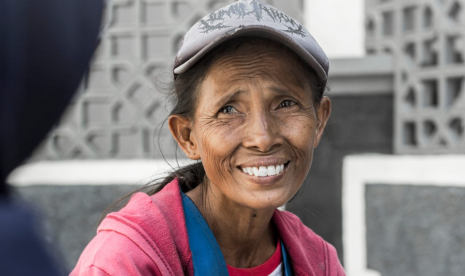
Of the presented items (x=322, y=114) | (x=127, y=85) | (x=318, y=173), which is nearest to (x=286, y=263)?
(x=322, y=114)

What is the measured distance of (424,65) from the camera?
341cm

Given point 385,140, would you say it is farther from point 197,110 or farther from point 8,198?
point 8,198

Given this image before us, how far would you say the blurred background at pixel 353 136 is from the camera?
323 centimetres

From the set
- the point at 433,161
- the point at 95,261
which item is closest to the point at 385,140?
the point at 433,161

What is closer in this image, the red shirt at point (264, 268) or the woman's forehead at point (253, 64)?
the woman's forehead at point (253, 64)

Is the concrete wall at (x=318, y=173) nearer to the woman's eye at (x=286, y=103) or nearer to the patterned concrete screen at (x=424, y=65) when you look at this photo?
the patterned concrete screen at (x=424, y=65)

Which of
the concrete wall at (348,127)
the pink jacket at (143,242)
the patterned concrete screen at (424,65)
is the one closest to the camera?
the pink jacket at (143,242)

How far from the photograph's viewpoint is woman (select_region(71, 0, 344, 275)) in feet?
5.02

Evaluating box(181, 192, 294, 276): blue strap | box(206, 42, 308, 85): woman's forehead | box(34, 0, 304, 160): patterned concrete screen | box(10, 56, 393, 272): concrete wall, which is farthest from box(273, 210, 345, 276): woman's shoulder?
box(34, 0, 304, 160): patterned concrete screen

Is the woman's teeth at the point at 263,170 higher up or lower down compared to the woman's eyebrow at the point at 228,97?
lower down

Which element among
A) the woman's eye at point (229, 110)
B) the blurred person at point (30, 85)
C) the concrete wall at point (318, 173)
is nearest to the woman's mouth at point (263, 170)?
the woman's eye at point (229, 110)

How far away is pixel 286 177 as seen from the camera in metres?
1.68

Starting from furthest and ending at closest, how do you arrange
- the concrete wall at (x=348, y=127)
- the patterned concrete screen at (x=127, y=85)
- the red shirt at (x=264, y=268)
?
the patterned concrete screen at (x=127, y=85) < the concrete wall at (x=348, y=127) < the red shirt at (x=264, y=268)

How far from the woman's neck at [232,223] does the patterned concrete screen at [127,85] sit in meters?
2.09
